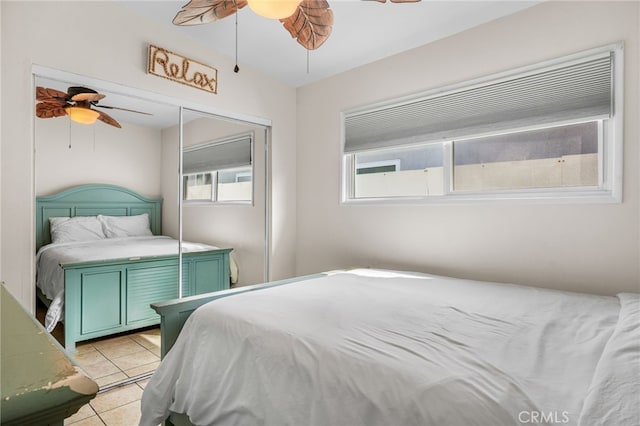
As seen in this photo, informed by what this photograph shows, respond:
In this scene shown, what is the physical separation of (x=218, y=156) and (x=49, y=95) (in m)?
1.15

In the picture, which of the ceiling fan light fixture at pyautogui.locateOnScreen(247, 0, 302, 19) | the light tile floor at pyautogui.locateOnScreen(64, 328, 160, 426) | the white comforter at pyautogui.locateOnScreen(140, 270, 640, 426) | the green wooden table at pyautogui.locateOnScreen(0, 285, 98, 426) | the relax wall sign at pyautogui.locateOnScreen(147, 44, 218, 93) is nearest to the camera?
the green wooden table at pyautogui.locateOnScreen(0, 285, 98, 426)

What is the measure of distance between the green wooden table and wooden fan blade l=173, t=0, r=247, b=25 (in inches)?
60.6

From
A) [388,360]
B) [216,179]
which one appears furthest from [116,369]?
[388,360]

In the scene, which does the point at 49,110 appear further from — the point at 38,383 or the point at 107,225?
the point at 38,383

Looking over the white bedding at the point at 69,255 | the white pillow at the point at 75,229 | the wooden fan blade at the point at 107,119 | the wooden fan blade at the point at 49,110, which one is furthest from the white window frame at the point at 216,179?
the wooden fan blade at the point at 49,110

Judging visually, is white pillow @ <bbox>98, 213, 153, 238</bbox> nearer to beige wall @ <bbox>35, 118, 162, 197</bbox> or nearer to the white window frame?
beige wall @ <bbox>35, 118, 162, 197</bbox>

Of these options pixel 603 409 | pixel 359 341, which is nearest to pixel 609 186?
pixel 603 409

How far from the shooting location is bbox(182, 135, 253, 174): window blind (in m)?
2.64

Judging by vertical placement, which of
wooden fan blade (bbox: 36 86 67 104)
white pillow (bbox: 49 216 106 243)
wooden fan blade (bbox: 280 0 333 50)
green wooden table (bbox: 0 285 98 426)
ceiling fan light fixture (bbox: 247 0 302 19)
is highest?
wooden fan blade (bbox: 280 0 333 50)

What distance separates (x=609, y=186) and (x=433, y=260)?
114 cm

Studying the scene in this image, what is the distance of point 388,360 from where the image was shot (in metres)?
1.00

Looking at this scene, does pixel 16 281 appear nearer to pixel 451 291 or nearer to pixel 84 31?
pixel 84 31

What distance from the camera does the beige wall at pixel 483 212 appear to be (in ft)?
6.14

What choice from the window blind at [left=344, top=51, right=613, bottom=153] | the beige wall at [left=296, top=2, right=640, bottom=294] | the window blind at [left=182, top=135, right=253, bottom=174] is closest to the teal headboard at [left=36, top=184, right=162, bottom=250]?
the window blind at [left=182, top=135, right=253, bottom=174]
